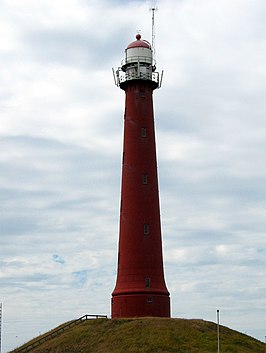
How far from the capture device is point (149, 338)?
50781 mm

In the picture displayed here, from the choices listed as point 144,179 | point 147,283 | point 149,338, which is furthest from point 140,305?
point 144,179

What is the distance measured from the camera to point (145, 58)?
61125mm

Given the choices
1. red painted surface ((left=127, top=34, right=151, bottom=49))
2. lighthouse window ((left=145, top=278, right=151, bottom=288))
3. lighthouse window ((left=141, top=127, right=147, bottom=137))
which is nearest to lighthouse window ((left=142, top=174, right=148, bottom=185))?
lighthouse window ((left=141, top=127, right=147, bottom=137))

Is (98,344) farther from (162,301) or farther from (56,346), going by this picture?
(162,301)

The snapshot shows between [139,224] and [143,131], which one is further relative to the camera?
[143,131]

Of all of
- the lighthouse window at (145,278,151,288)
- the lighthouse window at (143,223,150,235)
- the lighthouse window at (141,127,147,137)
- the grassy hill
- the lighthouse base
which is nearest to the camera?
the grassy hill

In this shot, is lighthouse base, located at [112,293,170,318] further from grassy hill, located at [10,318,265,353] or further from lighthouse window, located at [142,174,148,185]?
lighthouse window, located at [142,174,148,185]

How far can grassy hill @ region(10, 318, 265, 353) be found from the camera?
49.8m

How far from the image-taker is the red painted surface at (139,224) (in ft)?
188

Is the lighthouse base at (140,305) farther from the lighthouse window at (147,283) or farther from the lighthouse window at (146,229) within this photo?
the lighthouse window at (146,229)

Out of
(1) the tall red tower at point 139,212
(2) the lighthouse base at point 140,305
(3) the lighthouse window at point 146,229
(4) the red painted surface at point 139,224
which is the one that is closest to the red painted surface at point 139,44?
(1) the tall red tower at point 139,212

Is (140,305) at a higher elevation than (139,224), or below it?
below

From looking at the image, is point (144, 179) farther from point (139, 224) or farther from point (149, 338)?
point (149, 338)

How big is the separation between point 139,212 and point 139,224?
1020 millimetres
